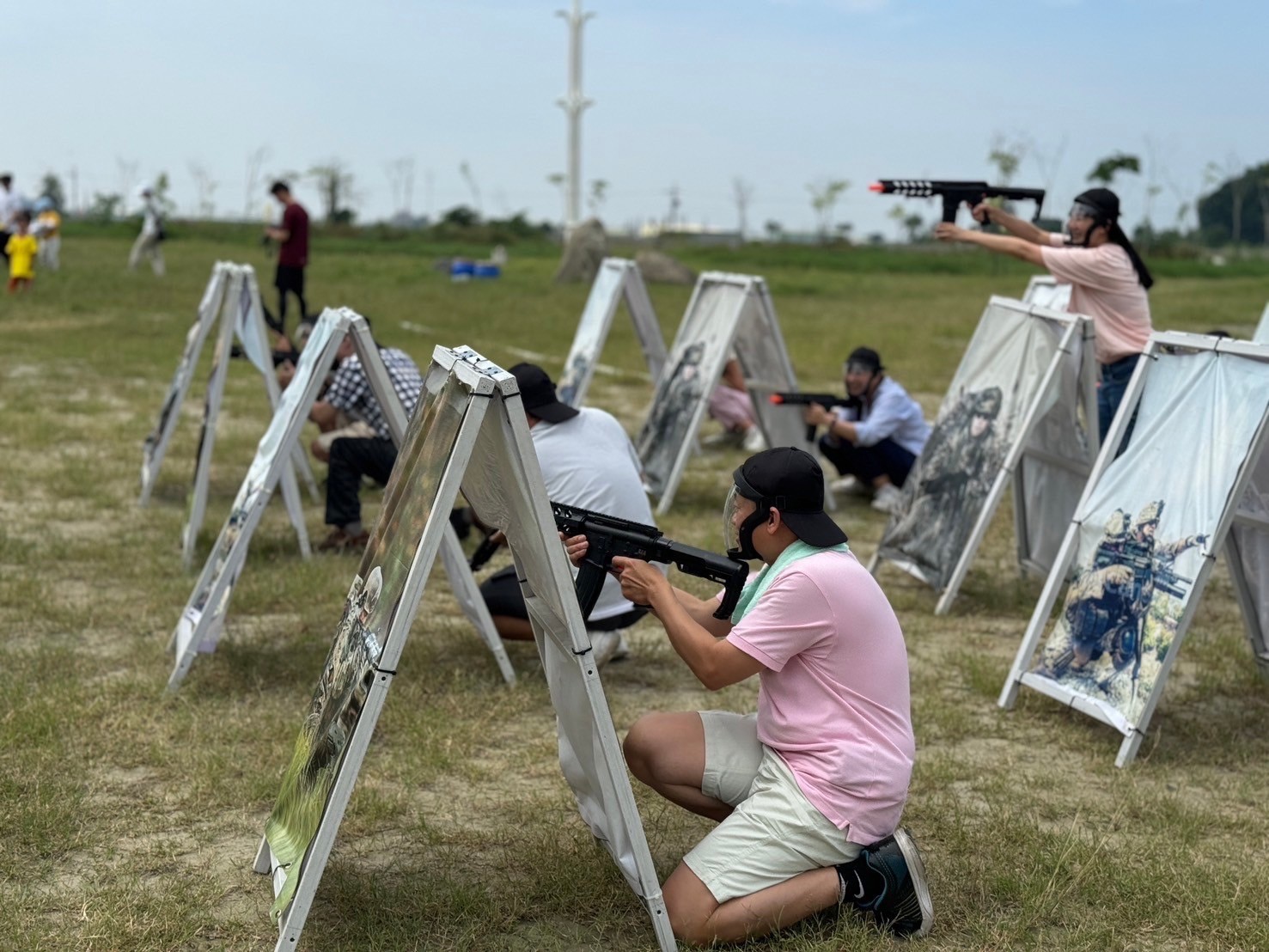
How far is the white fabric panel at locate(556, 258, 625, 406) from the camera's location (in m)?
10.4

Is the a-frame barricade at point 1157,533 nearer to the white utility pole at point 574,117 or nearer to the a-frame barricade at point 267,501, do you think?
the a-frame barricade at point 267,501

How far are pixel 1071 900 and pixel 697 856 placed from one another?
1130mm

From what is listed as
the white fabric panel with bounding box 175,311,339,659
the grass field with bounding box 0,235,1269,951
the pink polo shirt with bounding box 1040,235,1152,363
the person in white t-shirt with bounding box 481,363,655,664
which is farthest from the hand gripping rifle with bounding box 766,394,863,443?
the white fabric panel with bounding box 175,311,339,659

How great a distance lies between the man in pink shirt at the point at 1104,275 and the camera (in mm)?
6891

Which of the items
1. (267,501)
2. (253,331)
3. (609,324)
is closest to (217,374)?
(253,331)

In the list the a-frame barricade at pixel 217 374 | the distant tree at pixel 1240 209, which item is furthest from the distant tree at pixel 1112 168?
the a-frame barricade at pixel 217 374

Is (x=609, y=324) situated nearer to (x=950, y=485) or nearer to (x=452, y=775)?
(x=950, y=485)

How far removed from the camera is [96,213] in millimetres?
51375

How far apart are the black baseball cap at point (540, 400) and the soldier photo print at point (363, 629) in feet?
5.78

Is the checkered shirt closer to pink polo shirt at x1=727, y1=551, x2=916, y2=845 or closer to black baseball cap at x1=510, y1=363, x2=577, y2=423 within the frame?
black baseball cap at x1=510, y1=363, x2=577, y2=423

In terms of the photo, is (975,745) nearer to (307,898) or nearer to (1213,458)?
(1213,458)

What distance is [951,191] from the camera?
7.58 m

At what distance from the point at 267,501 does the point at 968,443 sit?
3539mm

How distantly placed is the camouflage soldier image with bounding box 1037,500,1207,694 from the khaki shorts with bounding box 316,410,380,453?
4048mm
